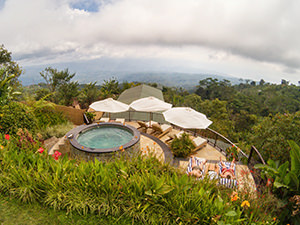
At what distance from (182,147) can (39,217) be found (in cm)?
615

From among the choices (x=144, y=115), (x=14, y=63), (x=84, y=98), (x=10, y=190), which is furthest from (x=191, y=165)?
(x=14, y=63)

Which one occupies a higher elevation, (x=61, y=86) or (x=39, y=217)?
(x=61, y=86)

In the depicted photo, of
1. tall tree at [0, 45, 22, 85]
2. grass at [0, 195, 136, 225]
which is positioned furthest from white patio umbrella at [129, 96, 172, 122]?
tall tree at [0, 45, 22, 85]

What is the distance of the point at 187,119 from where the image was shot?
8.18 m

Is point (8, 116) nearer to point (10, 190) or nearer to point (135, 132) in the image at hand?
point (10, 190)

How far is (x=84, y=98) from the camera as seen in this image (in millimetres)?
18016

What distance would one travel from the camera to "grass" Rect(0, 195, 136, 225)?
2.79 m

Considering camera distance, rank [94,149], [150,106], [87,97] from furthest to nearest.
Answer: [87,97] < [150,106] < [94,149]

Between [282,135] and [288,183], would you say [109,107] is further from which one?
[282,135]

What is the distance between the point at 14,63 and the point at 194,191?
2116 cm

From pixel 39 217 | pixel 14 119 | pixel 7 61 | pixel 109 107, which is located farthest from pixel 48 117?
pixel 7 61

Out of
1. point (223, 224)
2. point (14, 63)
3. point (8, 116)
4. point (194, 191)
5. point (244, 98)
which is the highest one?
point (14, 63)

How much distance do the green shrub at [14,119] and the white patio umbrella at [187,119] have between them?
6282mm

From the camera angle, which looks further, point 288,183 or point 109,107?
point 109,107
